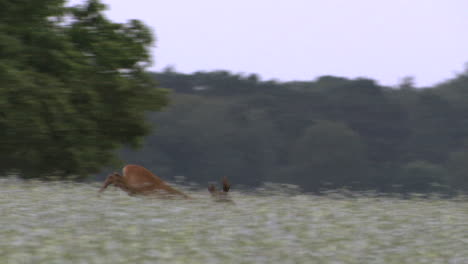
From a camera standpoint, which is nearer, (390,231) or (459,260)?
(459,260)

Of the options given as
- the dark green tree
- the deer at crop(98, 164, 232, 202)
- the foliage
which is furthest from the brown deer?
the foliage

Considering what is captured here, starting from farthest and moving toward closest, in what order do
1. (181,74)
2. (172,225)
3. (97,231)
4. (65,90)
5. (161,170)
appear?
(181,74), (161,170), (65,90), (172,225), (97,231)

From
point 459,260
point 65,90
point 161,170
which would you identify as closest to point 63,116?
point 65,90

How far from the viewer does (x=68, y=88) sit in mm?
22656

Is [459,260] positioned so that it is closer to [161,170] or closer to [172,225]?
[172,225]

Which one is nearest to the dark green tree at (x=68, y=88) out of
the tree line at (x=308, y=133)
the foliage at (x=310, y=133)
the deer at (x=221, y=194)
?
the tree line at (x=308, y=133)

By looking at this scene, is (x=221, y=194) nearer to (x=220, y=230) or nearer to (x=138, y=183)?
(x=138, y=183)

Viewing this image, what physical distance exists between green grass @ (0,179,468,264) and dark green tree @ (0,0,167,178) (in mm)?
7090

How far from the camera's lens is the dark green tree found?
21250 mm

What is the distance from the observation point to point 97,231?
9.94 meters

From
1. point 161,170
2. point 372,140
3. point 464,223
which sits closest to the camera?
point 464,223

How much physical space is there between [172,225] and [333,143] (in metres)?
62.9

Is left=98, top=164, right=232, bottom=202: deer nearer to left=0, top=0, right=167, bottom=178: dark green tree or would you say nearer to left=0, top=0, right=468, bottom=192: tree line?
left=0, top=0, right=167, bottom=178: dark green tree

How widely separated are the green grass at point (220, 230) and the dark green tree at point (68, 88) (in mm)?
7090
